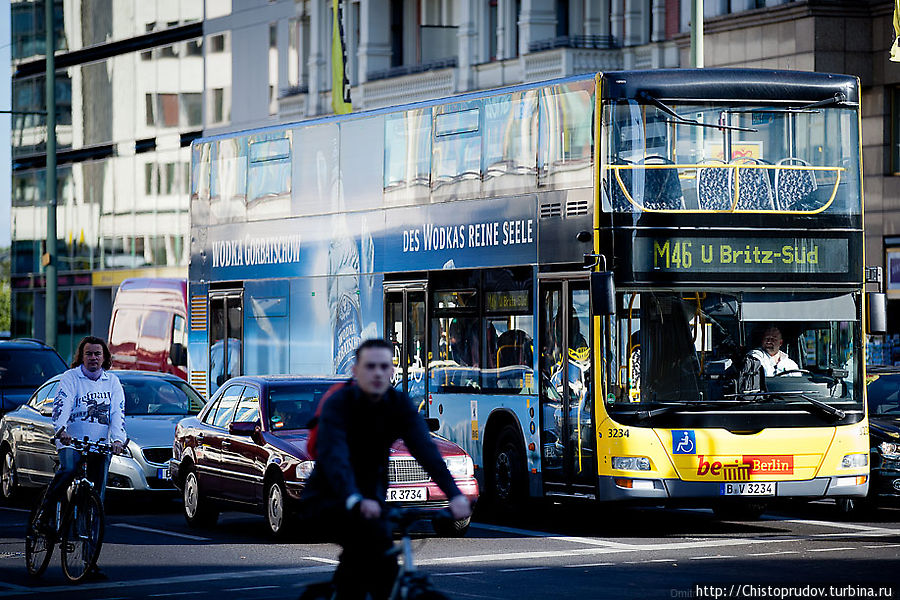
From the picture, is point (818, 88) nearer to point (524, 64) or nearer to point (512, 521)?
point (512, 521)

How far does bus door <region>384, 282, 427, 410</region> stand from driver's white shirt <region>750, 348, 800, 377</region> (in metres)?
4.10

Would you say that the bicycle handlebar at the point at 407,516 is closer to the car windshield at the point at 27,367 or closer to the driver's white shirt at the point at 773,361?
the driver's white shirt at the point at 773,361

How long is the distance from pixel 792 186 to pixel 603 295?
2.12 metres

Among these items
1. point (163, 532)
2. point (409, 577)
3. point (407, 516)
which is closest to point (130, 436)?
point (163, 532)

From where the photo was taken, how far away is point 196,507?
57.6ft

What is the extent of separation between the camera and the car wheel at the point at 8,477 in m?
20.7

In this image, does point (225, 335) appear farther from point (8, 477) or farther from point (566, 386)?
point (566, 386)

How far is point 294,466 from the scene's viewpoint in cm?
1573

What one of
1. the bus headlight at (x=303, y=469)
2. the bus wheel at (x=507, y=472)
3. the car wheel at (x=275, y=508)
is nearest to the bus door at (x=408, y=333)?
the bus wheel at (x=507, y=472)

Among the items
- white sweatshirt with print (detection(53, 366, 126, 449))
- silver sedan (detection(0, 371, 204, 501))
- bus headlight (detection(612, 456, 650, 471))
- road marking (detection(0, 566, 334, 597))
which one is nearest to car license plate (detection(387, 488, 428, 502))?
bus headlight (detection(612, 456, 650, 471))

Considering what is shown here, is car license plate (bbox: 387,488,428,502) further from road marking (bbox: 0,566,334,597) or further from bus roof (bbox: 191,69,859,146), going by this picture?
bus roof (bbox: 191,69,859,146)

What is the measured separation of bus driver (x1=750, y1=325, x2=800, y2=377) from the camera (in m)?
Answer: 16.2

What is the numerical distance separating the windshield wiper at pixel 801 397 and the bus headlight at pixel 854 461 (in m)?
0.37

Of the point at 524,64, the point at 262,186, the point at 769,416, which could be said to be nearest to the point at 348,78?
the point at 524,64
